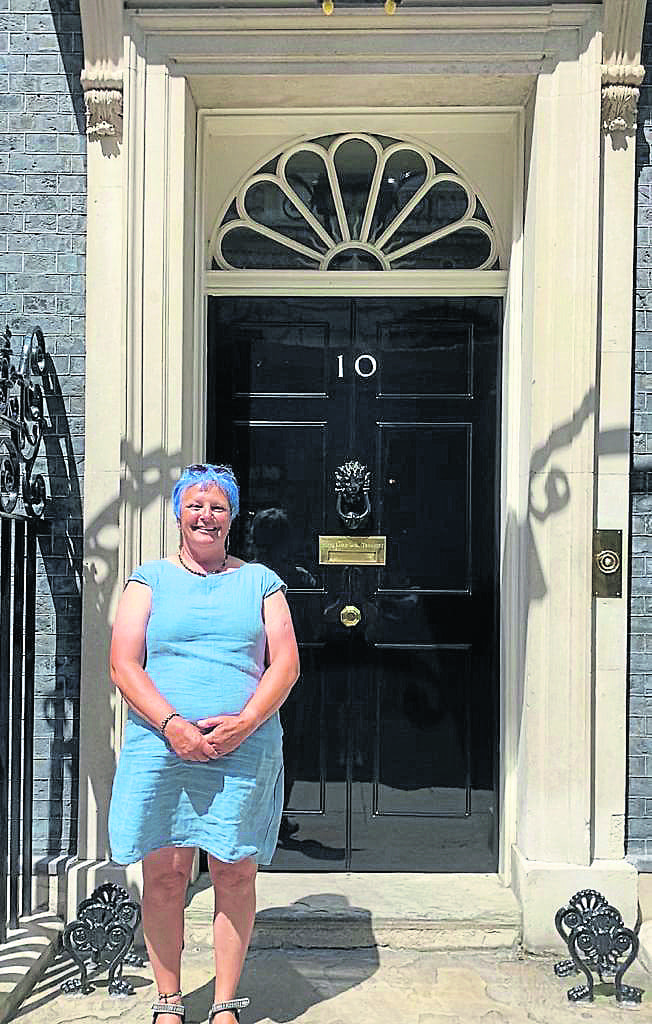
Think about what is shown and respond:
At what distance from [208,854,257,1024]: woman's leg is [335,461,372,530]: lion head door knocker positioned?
178 cm

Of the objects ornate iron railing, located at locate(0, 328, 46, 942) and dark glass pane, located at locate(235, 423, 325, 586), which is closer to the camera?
ornate iron railing, located at locate(0, 328, 46, 942)

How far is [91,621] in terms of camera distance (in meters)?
4.72

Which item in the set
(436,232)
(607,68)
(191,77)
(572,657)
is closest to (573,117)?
(607,68)

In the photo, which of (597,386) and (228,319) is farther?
(228,319)

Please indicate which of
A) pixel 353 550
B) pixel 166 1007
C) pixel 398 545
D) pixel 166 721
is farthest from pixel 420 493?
pixel 166 1007

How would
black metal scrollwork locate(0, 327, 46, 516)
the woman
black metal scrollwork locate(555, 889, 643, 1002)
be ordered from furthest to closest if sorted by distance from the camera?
black metal scrollwork locate(0, 327, 46, 516)
black metal scrollwork locate(555, 889, 643, 1002)
the woman

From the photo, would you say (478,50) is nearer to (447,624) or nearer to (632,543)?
(632,543)

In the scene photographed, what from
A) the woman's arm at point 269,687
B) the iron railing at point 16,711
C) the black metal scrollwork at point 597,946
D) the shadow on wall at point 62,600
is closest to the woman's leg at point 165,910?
the woman's arm at point 269,687

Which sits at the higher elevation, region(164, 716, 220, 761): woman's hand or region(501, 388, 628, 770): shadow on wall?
region(501, 388, 628, 770): shadow on wall

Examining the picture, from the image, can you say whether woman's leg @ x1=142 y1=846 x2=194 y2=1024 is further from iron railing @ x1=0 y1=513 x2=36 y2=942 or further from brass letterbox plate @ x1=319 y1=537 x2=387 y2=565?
brass letterbox plate @ x1=319 y1=537 x2=387 y2=565

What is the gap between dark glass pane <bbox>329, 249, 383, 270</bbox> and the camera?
5.15 meters

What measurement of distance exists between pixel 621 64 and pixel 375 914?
3411 millimetres

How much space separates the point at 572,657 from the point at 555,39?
7.70ft

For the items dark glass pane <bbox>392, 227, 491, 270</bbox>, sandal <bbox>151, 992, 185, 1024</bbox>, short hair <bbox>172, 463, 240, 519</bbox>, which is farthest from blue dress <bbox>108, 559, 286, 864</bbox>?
dark glass pane <bbox>392, 227, 491, 270</bbox>
